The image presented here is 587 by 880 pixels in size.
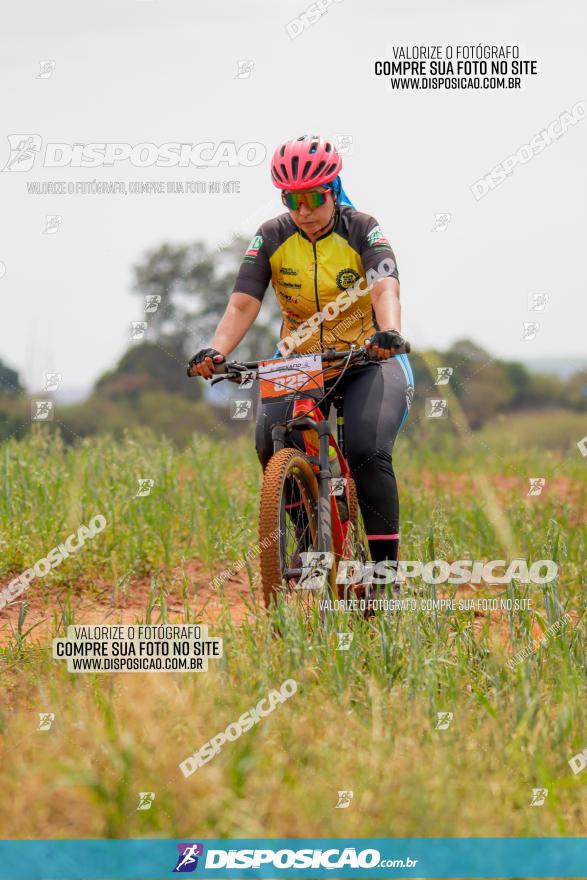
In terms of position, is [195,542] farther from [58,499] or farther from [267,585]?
[267,585]

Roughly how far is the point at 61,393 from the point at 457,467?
3.89 m

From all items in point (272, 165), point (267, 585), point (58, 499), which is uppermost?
point (272, 165)

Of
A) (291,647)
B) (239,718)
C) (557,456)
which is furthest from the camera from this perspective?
(557,456)

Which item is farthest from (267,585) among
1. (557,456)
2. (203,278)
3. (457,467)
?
(203,278)

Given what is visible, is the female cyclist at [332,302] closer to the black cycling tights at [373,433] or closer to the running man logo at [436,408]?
the black cycling tights at [373,433]

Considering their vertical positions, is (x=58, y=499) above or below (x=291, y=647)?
above

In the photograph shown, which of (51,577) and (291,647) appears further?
(51,577)

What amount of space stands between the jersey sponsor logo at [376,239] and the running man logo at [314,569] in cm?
151

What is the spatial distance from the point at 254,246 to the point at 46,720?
260 centimetres

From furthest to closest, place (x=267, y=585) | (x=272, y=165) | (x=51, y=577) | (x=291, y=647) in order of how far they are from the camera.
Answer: (x=51, y=577) → (x=272, y=165) → (x=267, y=585) → (x=291, y=647)

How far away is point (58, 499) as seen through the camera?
6.62 metres

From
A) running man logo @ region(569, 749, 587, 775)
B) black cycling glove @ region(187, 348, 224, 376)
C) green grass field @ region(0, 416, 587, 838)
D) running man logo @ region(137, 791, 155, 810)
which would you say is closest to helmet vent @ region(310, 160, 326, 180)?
black cycling glove @ region(187, 348, 224, 376)

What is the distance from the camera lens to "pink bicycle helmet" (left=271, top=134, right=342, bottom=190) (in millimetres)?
4754

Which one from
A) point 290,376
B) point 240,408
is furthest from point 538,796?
point 240,408
